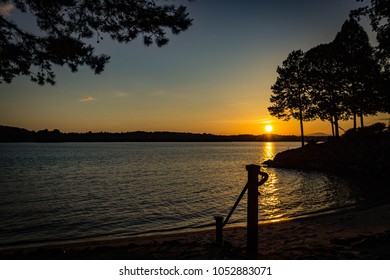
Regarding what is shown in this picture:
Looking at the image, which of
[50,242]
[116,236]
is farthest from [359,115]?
[50,242]

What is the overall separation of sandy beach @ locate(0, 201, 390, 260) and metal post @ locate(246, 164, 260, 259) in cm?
50

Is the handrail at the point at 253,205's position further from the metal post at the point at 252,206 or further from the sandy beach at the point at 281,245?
the sandy beach at the point at 281,245

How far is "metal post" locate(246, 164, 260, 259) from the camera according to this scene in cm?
595

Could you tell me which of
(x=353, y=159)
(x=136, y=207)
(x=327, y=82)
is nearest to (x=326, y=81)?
(x=327, y=82)

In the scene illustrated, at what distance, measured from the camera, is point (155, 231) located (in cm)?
1323

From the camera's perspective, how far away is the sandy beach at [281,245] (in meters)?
6.73

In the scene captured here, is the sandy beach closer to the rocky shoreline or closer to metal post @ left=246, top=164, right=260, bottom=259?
metal post @ left=246, top=164, right=260, bottom=259

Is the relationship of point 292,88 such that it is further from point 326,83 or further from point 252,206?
point 252,206

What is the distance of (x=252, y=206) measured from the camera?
603 centimetres

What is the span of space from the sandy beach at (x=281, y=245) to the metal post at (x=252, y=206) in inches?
19.7

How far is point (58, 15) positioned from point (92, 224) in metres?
10.9

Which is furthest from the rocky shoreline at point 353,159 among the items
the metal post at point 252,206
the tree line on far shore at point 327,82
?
the metal post at point 252,206

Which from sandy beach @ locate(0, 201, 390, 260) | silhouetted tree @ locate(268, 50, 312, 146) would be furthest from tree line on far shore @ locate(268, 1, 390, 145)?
sandy beach @ locate(0, 201, 390, 260)

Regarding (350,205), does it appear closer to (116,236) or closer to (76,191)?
(116,236)
